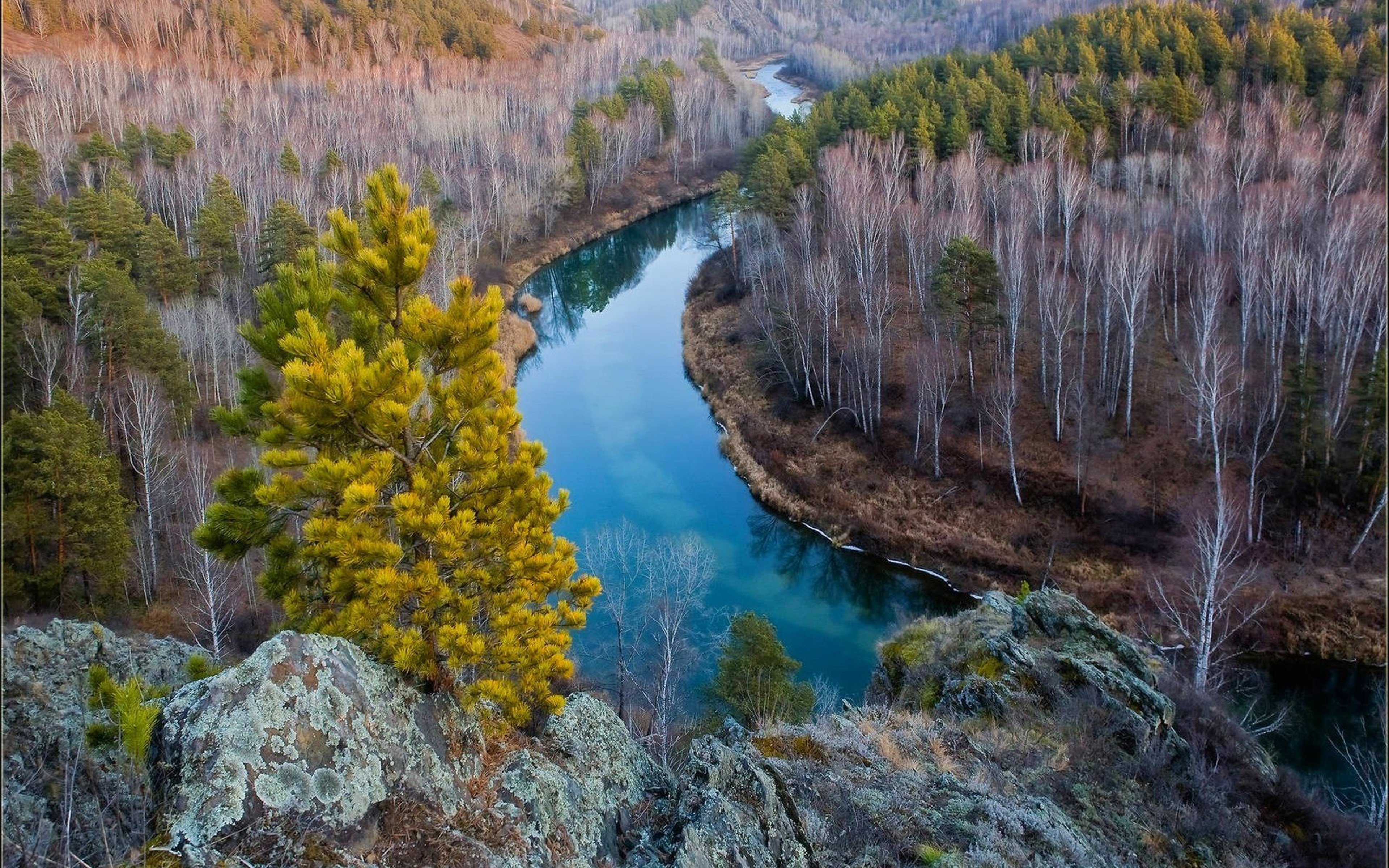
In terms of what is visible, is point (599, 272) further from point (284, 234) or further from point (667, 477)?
point (667, 477)

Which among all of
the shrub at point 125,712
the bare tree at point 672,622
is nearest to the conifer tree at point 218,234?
the bare tree at point 672,622

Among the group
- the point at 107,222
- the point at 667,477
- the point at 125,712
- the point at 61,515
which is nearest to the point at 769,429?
Answer: the point at 667,477

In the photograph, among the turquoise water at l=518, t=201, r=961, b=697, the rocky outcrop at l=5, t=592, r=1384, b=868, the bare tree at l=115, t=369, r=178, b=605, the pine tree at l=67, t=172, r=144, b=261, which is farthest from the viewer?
the pine tree at l=67, t=172, r=144, b=261

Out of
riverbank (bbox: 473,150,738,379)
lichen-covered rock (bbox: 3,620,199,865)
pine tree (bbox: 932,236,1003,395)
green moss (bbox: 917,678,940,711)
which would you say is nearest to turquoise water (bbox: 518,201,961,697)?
riverbank (bbox: 473,150,738,379)

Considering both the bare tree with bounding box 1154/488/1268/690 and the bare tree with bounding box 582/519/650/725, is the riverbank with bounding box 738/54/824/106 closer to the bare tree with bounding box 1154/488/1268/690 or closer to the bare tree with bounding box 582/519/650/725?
the bare tree with bounding box 582/519/650/725

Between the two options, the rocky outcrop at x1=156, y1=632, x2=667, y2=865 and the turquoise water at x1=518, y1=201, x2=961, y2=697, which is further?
the turquoise water at x1=518, y1=201, x2=961, y2=697

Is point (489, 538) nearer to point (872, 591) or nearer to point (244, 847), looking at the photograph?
point (244, 847)
